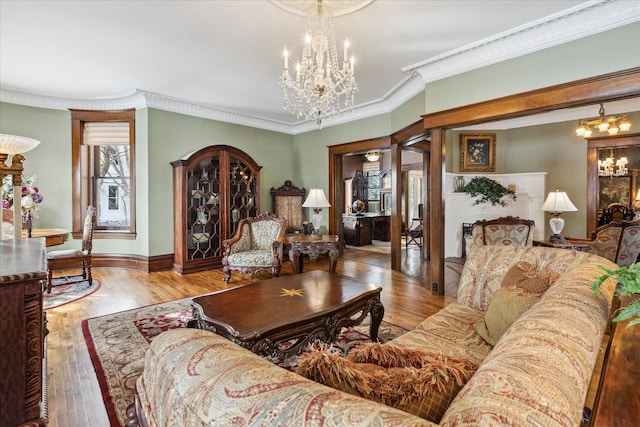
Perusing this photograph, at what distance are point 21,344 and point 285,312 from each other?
1247mm

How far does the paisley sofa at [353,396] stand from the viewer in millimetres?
493

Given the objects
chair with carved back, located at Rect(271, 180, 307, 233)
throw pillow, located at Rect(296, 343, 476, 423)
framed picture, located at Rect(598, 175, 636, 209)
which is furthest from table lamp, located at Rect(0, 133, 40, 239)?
framed picture, located at Rect(598, 175, 636, 209)

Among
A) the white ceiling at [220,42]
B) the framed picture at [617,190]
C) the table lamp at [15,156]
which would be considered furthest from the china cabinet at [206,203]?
the framed picture at [617,190]

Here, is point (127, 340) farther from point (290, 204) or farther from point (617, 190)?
point (617, 190)

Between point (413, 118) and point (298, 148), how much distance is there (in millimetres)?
2986

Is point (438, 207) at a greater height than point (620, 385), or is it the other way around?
point (438, 207)

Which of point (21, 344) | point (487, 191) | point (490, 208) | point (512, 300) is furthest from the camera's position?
point (490, 208)

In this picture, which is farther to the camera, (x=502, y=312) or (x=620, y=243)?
(x=620, y=243)

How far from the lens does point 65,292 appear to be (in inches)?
154

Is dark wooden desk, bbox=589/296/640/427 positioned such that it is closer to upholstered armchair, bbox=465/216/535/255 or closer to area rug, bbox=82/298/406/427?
area rug, bbox=82/298/406/427

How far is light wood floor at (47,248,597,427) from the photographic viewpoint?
1.85m

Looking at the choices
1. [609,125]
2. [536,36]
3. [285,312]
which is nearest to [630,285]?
[285,312]

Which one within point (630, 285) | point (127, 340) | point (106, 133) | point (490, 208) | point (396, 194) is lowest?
point (127, 340)

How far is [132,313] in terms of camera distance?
10.6 ft
